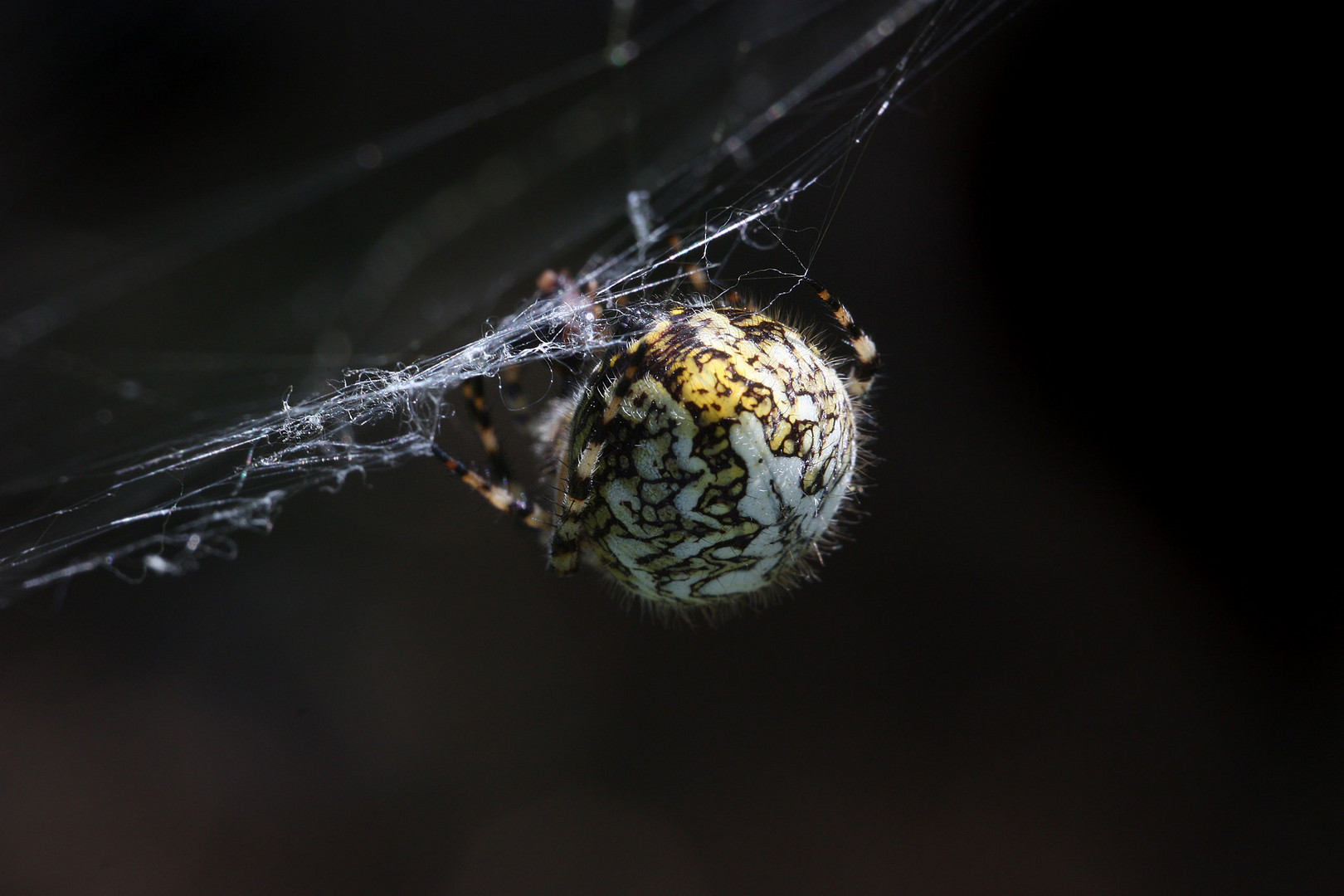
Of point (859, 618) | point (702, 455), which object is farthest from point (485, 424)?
point (859, 618)

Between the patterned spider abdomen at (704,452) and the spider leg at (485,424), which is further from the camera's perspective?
the spider leg at (485,424)

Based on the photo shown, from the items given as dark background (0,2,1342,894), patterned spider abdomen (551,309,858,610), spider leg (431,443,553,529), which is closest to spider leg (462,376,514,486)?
spider leg (431,443,553,529)

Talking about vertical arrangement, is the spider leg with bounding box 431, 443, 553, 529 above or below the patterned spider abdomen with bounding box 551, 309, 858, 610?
above

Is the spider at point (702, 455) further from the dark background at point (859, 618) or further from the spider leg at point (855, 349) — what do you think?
the dark background at point (859, 618)

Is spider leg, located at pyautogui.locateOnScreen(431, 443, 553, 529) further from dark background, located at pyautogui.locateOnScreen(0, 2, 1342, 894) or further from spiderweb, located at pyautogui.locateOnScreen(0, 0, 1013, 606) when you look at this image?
dark background, located at pyautogui.locateOnScreen(0, 2, 1342, 894)

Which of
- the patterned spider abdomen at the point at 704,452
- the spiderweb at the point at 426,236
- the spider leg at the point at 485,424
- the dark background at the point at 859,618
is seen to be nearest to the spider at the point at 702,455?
the patterned spider abdomen at the point at 704,452

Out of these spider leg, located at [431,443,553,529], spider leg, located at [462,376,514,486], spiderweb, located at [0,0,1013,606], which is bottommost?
spider leg, located at [431,443,553,529]

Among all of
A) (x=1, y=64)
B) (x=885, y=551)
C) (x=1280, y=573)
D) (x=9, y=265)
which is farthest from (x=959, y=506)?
(x=1, y=64)
